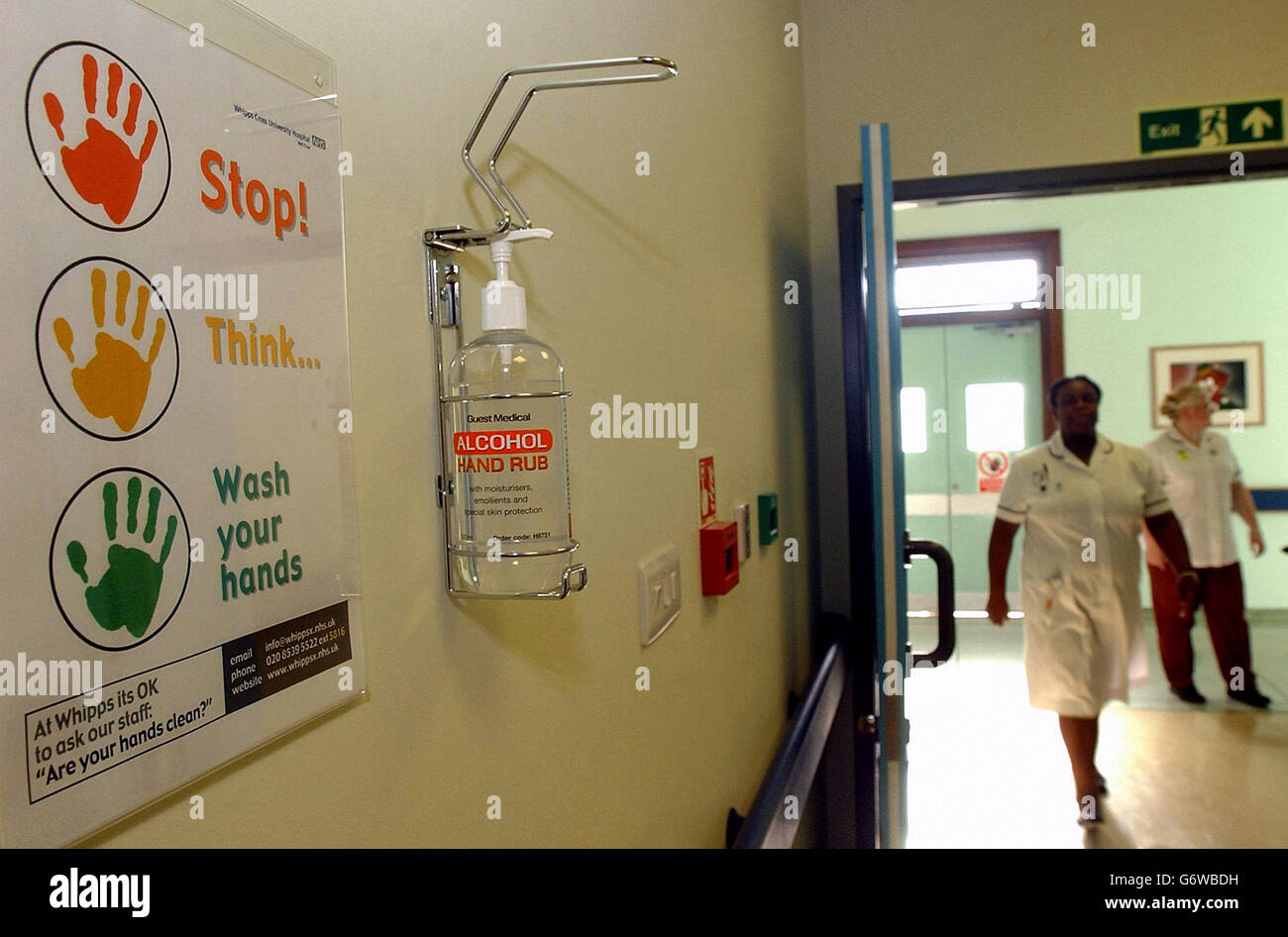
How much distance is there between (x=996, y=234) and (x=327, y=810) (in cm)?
495

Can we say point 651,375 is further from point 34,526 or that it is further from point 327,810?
point 34,526

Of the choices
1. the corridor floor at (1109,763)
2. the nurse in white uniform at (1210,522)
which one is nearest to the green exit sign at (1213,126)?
the corridor floor at (1109,763)

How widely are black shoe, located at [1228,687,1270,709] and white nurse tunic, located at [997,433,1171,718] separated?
4.96ft

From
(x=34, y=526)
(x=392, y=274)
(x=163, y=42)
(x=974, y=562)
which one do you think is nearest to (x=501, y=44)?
(x=392, y=274)

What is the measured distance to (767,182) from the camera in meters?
1.96

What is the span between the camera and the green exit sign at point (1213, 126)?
7.55 ft

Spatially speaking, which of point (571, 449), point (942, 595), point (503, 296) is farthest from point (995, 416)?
point (503, 296)

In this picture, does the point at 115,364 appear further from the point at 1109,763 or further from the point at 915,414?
the point at 915,414

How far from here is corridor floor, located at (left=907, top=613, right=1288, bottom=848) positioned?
3.13 metres

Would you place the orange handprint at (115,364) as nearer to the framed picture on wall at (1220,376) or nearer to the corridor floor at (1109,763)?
the corridor floor at (1109,763)

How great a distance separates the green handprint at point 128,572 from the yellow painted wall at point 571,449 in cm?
9
